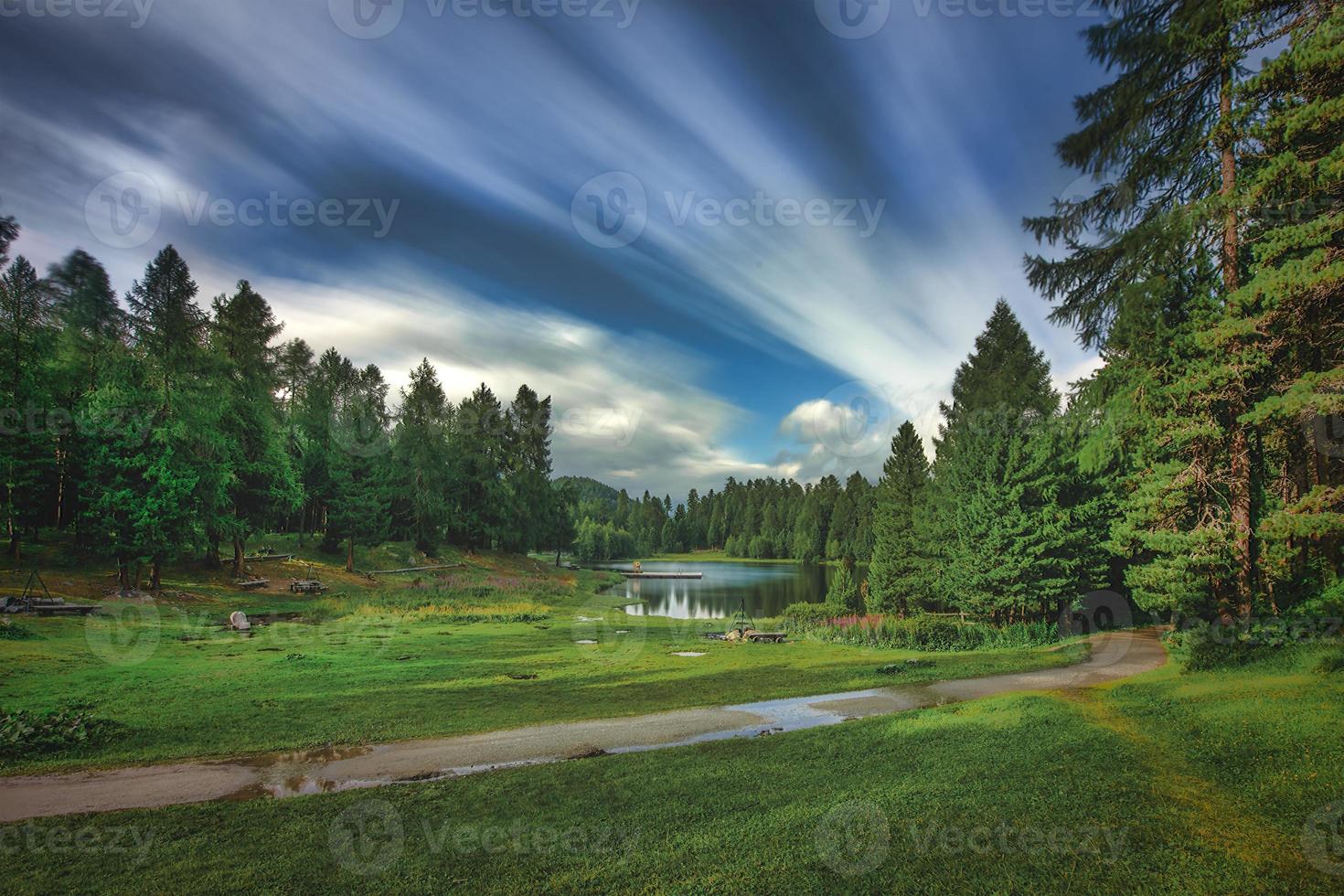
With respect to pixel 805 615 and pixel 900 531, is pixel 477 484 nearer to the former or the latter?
pixel 805 615

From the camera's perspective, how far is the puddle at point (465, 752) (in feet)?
29.1

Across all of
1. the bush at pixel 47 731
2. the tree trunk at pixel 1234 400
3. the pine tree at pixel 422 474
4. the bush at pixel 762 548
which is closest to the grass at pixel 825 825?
the bush at pixel 47 731

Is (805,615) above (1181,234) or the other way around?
the other way around

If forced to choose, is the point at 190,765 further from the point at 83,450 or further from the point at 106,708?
the point at 83,450

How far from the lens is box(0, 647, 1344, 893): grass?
20.0 ft

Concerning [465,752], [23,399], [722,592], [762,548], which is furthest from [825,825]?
[762,548]

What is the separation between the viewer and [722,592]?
65.9 m

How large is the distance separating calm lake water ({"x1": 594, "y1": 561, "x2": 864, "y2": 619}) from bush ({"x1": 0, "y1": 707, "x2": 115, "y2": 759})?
3179 centimetres

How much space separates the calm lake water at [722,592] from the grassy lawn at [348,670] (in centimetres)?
1727

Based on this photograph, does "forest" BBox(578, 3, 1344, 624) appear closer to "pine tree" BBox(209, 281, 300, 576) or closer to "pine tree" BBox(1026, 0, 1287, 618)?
"pine tree" BBox(1026, 0, 1287, 618)

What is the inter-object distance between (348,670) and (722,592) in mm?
51505

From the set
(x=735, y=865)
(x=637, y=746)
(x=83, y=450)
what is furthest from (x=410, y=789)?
(x=83, y=450)

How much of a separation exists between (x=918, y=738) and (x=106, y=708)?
1649cm

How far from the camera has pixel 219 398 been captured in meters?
32.0
